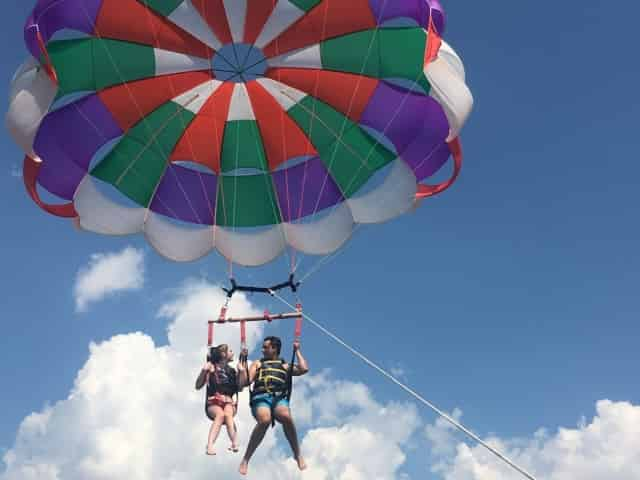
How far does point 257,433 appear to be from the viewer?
8.60 meters

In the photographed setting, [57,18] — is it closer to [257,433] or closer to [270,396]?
[270,396]

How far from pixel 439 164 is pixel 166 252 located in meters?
4.28

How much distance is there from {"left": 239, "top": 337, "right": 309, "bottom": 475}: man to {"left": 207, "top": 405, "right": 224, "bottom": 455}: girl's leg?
425 mm

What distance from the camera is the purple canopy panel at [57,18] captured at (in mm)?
9273

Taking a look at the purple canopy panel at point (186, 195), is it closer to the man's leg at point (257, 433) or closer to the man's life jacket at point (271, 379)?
the man's life jacket at point (271, 379)

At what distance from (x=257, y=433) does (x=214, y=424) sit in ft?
1.98

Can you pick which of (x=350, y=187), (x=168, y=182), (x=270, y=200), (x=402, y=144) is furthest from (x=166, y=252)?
(x=402, y=144)

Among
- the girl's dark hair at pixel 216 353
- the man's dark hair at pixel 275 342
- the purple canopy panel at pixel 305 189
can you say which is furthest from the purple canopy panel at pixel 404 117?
the girl's dark hair at pixel 216 353

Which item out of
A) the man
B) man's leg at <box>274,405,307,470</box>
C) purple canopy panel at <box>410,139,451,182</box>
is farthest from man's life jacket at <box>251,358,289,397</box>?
purple canopy panel at <box>410,139,451,182</box>

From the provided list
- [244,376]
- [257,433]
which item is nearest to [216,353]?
[244,376]

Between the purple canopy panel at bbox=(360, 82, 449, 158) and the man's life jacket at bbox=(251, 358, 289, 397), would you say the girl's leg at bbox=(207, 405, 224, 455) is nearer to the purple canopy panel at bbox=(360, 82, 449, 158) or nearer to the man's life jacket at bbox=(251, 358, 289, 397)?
the man's life jacket at bbox=(251, 358, 289, 397)

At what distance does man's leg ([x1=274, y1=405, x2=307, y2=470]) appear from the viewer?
27.9 feet

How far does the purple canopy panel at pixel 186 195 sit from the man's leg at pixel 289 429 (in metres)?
3.69

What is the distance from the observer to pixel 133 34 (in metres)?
9.95
